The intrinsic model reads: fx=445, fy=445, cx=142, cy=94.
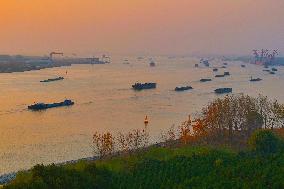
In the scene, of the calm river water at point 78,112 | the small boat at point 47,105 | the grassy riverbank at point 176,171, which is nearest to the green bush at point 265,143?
the grassy riverbank at point 176,171

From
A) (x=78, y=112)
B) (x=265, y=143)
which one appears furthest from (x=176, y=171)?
(x=78, y=112)

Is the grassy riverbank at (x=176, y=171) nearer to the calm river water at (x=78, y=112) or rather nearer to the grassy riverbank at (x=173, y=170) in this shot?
the grassy riverbank at (x=173, y=170)

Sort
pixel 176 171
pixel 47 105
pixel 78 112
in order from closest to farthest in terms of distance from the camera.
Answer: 1. pixel 176 171
2. pixel 78 112
3. pixel 47 105

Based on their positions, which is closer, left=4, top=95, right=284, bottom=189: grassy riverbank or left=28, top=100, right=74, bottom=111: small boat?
left=4, top=95, right=284, bottom=189: grassy riverbank

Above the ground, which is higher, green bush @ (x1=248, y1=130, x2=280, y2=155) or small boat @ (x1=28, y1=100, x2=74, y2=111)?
green bush @ (x1=248, y1=130, x2=280, y2=155)

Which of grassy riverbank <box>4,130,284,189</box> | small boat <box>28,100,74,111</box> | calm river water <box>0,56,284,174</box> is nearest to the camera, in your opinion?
grassy riverbank <box>4,130,284,189</box>

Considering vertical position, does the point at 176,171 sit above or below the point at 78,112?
→ above

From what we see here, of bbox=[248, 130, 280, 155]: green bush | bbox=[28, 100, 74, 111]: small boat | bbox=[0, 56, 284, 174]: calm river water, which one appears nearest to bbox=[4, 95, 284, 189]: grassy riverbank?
bbox=[248, 130, 280, 155]: green bush

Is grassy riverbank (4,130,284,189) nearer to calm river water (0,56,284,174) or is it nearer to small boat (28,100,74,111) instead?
calm river water (0,56,284,174)

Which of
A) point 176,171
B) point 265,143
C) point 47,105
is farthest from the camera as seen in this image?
point 47,105

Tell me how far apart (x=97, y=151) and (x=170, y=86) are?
20.4 metres

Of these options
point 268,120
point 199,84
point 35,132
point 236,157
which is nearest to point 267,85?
point 199,84

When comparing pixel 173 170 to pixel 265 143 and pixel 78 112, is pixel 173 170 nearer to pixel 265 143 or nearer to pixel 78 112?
pixel 265 143

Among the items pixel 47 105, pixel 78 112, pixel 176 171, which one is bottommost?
pixel 78 112
